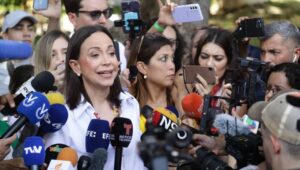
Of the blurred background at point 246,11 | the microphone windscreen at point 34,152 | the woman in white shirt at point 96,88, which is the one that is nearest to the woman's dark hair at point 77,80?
the woman in white shirt at point 96,88

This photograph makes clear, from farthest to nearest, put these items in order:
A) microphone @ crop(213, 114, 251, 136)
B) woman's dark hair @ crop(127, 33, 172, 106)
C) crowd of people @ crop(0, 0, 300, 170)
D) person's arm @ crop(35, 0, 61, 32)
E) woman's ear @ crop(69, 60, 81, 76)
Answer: person's arm @ crop(35, 0, 61, 32) → woman's dark hair @ crop(127, 33, 172, 106) → woman's ear @ crop(69, 60, 81, 76) → microphone @ crop(213, 114, 251, 136) → crowd of people @ crop(0, 0, 300, 170)

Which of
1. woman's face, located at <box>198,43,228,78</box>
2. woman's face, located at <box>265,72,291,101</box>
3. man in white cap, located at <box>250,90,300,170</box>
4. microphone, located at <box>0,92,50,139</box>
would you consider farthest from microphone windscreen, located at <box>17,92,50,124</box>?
woman's face, located at <box>198,43,228,78</box>

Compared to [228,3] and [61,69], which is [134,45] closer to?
[61,69]

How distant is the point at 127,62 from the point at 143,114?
1.27 m

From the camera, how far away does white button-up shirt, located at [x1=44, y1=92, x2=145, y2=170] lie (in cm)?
473

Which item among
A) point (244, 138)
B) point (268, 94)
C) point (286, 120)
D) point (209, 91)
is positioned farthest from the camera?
point (209, 91)

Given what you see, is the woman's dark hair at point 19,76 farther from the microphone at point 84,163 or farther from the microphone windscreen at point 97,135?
the microphone at point 84,163

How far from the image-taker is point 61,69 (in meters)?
6.09

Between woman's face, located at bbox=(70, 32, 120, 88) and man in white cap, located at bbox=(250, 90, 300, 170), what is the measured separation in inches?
58.2

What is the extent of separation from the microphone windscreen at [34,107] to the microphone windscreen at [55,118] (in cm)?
14

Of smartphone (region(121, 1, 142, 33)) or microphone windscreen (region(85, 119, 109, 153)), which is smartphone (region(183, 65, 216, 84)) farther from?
microphone windscreen (region(85, 119, 109, 153))

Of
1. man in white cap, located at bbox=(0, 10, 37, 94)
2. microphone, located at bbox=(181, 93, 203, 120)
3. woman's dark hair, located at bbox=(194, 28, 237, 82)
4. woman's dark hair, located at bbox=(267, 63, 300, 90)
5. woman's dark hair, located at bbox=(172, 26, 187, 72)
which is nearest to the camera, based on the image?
microphone, located at bbox=(181, 93, 203, 120)

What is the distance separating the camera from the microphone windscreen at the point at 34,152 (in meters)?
4.24

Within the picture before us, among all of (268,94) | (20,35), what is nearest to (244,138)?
(268,94)
